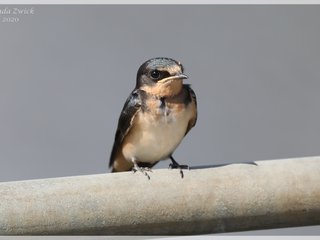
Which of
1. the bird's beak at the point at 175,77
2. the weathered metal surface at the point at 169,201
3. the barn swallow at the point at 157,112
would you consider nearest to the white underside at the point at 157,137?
the barn swallow at the point at 157,112

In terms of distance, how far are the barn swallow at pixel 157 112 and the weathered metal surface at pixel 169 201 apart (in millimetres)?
759

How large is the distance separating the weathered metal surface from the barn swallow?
2.49ft

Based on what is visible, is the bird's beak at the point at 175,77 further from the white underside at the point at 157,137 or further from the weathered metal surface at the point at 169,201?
the weathered metal surface at the point at 169,201

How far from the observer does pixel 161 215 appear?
4.34 feet

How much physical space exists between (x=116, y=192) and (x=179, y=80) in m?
0.91

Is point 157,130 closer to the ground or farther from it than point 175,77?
closer to the ground

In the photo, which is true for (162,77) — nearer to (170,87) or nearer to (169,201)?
(170,87)

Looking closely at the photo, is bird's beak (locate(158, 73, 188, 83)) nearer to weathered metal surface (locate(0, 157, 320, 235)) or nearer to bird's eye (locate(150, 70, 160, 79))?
bird's eye (locate(150, 70, 160, 79))

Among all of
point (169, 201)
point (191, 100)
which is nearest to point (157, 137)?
point (191, 100)

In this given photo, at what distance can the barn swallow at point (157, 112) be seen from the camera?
2.22 metres

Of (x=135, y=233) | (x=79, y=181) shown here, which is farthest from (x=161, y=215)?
(x=79, y=181)

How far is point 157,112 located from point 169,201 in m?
0.89

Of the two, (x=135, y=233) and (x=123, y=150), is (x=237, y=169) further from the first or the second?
(x=123, y=150)

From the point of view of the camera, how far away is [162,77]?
2232 millimetres
